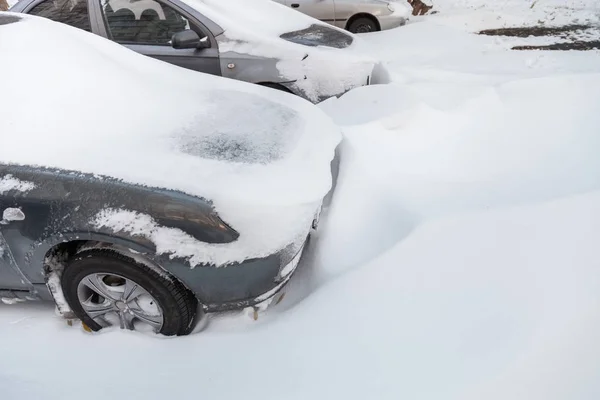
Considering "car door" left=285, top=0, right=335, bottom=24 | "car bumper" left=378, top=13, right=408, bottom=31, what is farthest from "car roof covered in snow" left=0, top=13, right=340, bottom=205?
"car bumper" left=378, top=13, right=408, bottom=31

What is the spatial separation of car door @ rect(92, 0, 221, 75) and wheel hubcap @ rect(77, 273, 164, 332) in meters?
2.48

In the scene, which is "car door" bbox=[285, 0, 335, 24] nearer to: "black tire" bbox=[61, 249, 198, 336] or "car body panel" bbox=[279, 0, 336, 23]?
"car body panel" bbox=[279, 0, 336, 23]

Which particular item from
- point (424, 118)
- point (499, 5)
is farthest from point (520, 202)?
point (499, 5)

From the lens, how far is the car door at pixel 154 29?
Answer: 409cm

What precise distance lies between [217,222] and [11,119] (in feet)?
4.07

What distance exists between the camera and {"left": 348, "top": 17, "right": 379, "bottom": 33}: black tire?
707 centimetres

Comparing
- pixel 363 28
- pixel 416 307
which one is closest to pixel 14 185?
pixel 416 307

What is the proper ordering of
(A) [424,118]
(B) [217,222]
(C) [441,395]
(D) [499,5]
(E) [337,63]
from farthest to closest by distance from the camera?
(D) [499,5]
(E) [337,63]
(A) [424,118]
(B) [217,222]
(C) [441,395]

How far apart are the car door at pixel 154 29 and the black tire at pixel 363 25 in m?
3.73

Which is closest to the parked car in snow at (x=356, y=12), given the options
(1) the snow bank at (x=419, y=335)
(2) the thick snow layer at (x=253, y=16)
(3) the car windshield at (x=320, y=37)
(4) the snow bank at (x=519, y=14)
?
(4) the snow bank at (x=519, y=14)

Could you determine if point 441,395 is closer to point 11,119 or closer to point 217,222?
point 217,222

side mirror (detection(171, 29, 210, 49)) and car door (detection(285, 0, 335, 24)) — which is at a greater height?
car door (detection(285, 0, 335, 24))

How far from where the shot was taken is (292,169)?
238 centimetres

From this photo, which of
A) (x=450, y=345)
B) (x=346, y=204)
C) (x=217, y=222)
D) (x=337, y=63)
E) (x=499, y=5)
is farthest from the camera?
(x=499, y=5)
